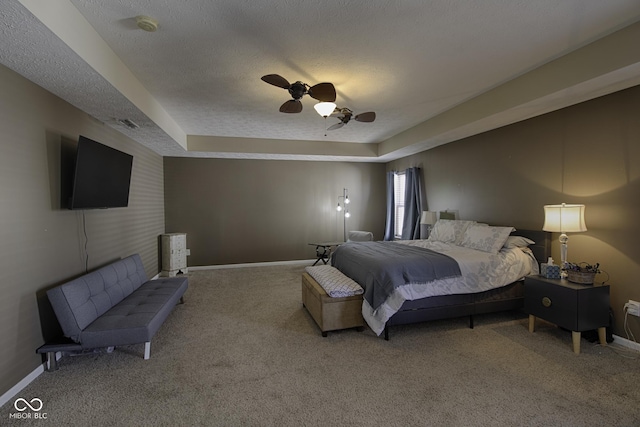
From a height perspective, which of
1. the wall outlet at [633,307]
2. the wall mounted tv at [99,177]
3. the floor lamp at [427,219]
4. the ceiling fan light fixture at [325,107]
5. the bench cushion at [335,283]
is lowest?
the wall outlet at [633,307]

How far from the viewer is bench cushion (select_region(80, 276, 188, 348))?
2.49 m

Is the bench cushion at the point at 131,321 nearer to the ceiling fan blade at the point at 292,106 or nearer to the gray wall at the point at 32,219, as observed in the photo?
the gray wall at the point at 32,219

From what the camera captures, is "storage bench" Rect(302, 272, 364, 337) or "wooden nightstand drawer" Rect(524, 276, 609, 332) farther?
"storage bench" Rect(302, 272, 364, 337)

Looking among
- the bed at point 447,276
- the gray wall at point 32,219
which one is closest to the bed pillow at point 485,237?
the bed at point 447,276

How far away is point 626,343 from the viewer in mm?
2814

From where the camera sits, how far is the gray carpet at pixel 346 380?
1962mm

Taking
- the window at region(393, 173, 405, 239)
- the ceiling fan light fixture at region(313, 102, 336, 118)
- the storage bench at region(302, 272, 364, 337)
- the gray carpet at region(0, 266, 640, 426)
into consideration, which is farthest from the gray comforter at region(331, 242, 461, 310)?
the window at region(393, 173, 405, 239)

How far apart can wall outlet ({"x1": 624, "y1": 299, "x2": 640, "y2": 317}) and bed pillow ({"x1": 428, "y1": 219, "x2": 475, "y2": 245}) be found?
5.81 ft

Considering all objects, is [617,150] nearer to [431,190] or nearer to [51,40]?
[431,190]

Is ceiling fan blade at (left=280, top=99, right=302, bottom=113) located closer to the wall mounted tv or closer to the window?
the wall mounted tv

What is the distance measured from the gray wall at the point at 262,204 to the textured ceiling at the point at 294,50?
227 centimetres

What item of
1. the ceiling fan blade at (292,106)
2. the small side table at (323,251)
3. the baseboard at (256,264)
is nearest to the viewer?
the ceiling fan blade at (292,106)

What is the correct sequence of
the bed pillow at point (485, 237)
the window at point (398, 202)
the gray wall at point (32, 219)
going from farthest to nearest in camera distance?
the window at point (398, 202)
the bed pillow at point (485, 237)
the gray wall at point (32, 219)

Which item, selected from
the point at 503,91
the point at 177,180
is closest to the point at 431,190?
the point at 503,91
